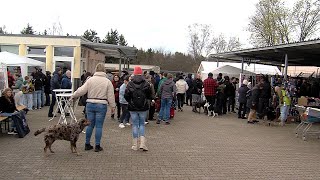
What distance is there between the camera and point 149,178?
557cm

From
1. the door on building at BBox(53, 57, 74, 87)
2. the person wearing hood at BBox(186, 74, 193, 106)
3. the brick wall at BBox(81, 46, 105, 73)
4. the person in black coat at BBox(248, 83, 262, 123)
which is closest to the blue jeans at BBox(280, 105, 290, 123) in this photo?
the person in black coat at BBox(248, 83, 262, 123)

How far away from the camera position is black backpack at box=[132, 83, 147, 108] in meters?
7.20

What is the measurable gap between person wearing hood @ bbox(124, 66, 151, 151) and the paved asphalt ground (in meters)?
0.38

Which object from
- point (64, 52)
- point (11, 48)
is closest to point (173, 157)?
point (64, 52)

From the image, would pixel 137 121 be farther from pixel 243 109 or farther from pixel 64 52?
pixel 64 52

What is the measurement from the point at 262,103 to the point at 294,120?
152cm

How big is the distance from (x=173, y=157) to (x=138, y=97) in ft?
4.44

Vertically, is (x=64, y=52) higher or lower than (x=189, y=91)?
higher

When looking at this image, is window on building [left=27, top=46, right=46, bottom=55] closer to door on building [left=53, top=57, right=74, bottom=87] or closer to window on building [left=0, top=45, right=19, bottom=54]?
window on building [left=0, top=45, right=19, bottom=54]

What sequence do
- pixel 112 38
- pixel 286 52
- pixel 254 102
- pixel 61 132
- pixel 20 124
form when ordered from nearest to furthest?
pixel 61 132 → pixel 20 124 → pixel 254 102 → pixel 286 52 → pixel 112 38

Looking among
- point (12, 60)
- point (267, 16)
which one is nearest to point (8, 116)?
point (12, 60)

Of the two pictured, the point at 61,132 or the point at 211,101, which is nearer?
the point at 61,132

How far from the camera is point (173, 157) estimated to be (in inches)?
275

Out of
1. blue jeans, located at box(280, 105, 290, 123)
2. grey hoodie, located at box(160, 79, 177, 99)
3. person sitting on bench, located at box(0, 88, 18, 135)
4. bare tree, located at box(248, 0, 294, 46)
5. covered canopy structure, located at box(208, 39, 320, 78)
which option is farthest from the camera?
bare tree, located at box(248, 0, 294, 46)
